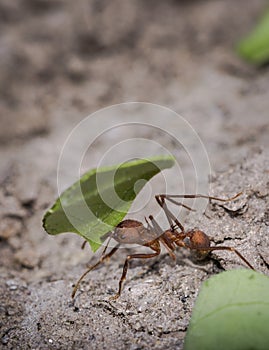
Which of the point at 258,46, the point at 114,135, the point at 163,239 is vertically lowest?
the point at 163,239

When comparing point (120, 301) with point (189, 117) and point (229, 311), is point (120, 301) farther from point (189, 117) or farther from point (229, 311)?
point (189, 117)

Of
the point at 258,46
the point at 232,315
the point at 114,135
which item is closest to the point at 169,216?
the point at 232,315

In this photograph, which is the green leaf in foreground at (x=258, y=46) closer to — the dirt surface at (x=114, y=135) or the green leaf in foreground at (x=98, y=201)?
the dirt surface at (x=114, y=135)

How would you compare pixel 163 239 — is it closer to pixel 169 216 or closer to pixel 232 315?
pixel 169 216

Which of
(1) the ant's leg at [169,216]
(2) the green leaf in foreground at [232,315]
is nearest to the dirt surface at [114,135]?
(1) the ant's leg at [169,216]

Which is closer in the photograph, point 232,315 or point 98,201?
point 232,315

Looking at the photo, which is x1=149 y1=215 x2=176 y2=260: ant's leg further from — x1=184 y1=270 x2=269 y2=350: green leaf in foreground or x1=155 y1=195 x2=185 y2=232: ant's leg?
x1=184 y1=270 x2=269 y2=350: green leaf in foreground
